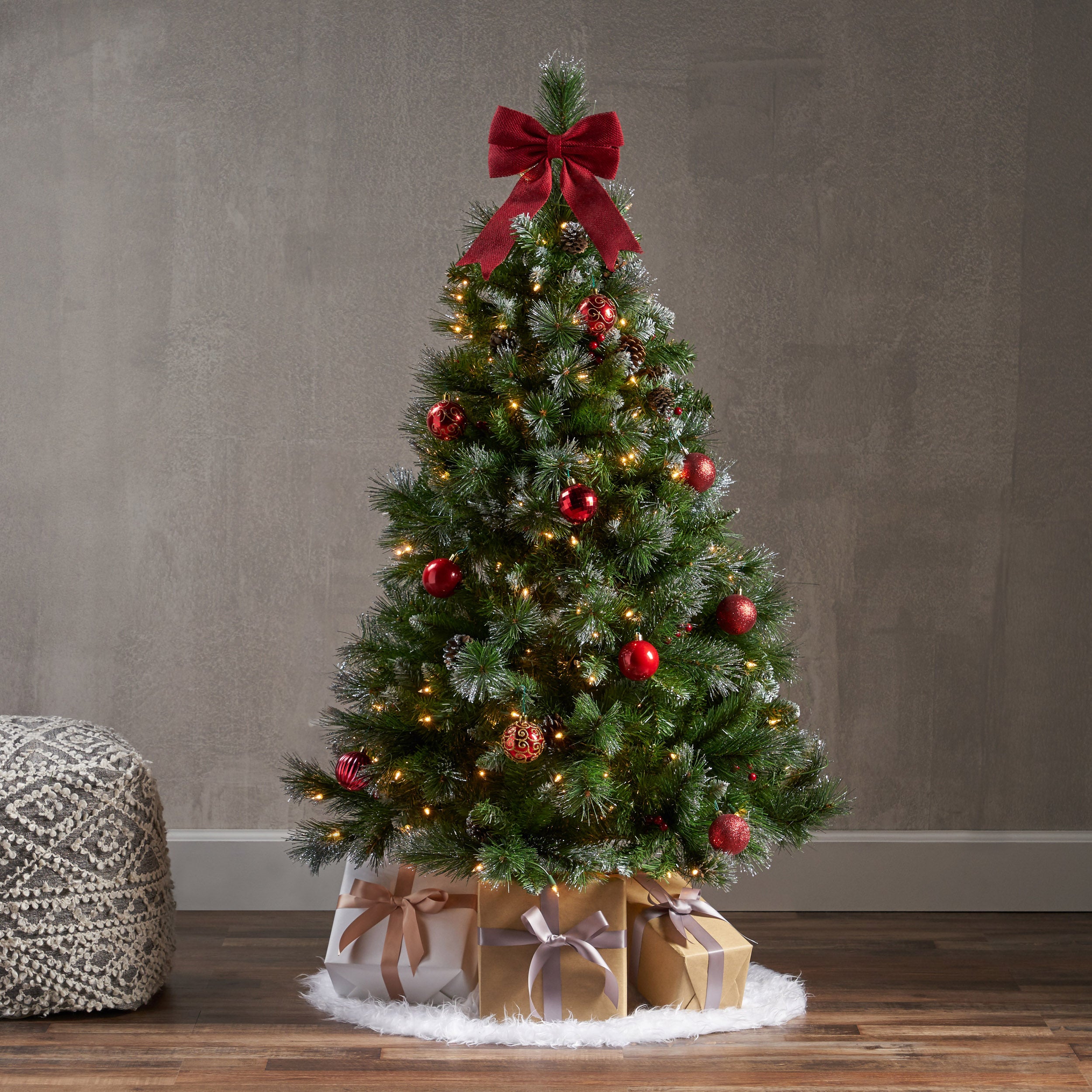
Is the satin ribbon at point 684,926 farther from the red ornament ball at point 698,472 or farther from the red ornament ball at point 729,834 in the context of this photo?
the red ornament ball at point 698,472

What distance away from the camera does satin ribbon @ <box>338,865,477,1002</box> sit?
1756 millimetres

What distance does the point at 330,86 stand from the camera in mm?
2322

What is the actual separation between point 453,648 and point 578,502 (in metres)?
0.30

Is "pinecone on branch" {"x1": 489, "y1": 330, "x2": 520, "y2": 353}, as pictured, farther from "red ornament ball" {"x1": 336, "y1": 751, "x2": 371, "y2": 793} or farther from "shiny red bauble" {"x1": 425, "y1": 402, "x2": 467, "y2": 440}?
"red ornament ball" {"x1": 336, "y1": 751, "x2": 371, "y2": 793}

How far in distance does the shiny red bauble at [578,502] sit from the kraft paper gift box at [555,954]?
1.90 feet

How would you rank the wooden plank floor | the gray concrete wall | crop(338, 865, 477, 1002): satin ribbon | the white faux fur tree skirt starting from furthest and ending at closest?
the gray concrete wall
crop(338, 865, 477, 1002): satin ribbon
the white faux fur tree skirt
the wooden plank floor

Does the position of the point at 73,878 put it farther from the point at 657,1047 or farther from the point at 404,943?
the point at 657,1047

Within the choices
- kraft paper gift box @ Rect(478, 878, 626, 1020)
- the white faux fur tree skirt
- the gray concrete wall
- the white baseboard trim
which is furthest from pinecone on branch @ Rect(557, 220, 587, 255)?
the white baseboard trim

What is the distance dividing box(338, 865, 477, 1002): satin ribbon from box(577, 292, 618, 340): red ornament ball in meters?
0.92

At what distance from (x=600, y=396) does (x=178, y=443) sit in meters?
1.11

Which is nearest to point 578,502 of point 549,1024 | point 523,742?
point 523,742

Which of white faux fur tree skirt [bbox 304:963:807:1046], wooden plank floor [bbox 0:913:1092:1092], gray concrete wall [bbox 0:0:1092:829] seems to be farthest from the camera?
gray concrete wall [bbox 0:0:1092:829]

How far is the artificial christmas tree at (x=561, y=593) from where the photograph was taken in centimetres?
164

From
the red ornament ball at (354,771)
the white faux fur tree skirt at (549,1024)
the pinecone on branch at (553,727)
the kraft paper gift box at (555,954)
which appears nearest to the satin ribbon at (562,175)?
the pinecone on branch at (553,727)
